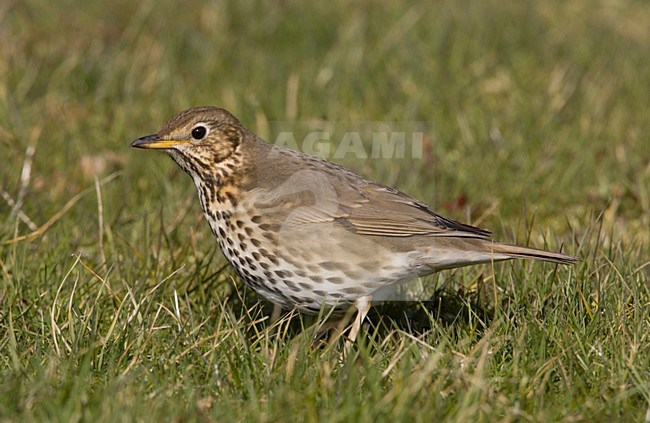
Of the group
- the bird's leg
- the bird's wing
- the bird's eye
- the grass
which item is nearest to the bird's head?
the bird's eye

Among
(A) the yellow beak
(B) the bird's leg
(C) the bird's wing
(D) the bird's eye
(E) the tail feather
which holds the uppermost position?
(D) the bird's eye

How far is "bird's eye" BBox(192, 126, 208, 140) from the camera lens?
15.4 feet

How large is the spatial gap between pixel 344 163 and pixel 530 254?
9.20 feet

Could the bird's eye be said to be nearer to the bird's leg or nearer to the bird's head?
the bird's head

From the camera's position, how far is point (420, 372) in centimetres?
362

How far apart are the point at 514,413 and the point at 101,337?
5.75 ft

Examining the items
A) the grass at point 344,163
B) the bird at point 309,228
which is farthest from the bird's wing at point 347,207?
the grass at point 344,163

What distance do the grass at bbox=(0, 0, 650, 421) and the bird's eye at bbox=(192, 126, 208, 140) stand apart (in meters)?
0.68

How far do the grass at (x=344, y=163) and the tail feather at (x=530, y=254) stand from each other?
0.65ft

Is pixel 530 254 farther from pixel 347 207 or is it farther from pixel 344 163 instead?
pixel 344 163

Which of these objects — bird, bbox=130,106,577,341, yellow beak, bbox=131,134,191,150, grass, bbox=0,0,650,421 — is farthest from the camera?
yellow beak, bbox=131,134,191,150

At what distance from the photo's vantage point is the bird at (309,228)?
4426 millimetres

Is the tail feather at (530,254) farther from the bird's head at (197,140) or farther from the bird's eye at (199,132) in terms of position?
the bird's eye at (199,132)

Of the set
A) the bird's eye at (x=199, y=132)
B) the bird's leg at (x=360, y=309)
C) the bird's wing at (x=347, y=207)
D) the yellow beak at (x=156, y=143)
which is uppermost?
the bird's eye at (x=199, y=132)
